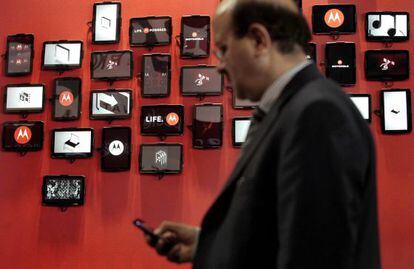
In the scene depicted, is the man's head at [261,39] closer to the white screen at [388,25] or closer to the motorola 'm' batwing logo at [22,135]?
the white screen at [388,25]

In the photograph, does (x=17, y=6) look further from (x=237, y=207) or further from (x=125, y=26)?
(x=237, y=207)

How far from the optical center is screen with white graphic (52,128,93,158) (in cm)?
377

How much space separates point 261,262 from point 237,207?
14 centimetres

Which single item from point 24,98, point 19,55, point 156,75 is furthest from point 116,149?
point 19,55

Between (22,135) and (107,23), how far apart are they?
1070 millimetres

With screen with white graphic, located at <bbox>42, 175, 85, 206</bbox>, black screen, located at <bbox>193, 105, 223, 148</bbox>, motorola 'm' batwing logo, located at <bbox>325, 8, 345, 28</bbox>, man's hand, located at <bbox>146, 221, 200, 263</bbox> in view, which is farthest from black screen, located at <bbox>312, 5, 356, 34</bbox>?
man's hand, located at <bbox>146, 221, 200, 263</bbox>

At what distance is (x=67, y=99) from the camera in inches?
152

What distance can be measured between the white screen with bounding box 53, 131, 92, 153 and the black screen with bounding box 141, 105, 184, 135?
429 millimetres

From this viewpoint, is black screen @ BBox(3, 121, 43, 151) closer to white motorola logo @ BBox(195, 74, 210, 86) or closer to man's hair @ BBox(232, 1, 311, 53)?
white motorola logo @ BBox(195, 74, 210, 86)

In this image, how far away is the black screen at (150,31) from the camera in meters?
3.84

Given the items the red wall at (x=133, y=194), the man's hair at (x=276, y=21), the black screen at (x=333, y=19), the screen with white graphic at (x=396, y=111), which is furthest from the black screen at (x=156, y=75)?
the man's hair at (x=276, y=21)

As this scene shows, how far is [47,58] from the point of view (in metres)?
3.91

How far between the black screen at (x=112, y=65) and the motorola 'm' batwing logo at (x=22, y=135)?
65 centimetres

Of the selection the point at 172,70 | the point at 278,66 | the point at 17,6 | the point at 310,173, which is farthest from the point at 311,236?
the point at 17,6
